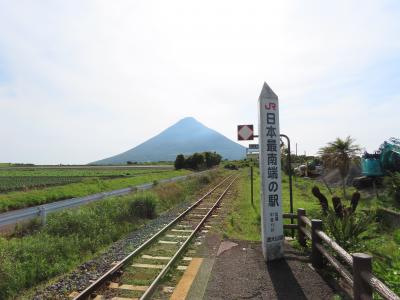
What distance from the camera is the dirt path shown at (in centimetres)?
577

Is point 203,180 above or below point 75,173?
below

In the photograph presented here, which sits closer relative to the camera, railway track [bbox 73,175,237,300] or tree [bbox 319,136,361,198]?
railway track [bbox 73,175,237,300]

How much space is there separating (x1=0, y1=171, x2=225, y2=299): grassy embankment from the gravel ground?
30 cm

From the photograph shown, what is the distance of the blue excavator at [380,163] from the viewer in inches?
751

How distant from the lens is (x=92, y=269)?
7.42 meters

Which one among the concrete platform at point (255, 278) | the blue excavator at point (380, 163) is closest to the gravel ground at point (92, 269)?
the concrete platform at point (255, 278)

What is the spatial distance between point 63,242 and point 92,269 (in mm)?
1590

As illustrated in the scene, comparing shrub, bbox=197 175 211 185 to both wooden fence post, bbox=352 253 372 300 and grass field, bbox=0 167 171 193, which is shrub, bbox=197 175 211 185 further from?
wooden fence post, bbox=352 253 372 300

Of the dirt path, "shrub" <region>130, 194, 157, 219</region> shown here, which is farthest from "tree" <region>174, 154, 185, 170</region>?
the dirt path

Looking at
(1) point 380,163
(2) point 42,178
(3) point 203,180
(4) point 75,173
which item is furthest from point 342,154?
(4) point 75,173

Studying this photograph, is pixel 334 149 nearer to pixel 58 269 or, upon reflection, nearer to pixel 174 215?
pixel 174 215

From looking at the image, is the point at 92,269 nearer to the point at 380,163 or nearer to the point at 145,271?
the point at 145,271

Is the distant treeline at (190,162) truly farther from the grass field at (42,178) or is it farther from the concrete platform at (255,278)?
the concrete platform at (255,278)

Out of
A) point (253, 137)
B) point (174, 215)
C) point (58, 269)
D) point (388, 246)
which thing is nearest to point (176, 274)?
point (58, 269)
